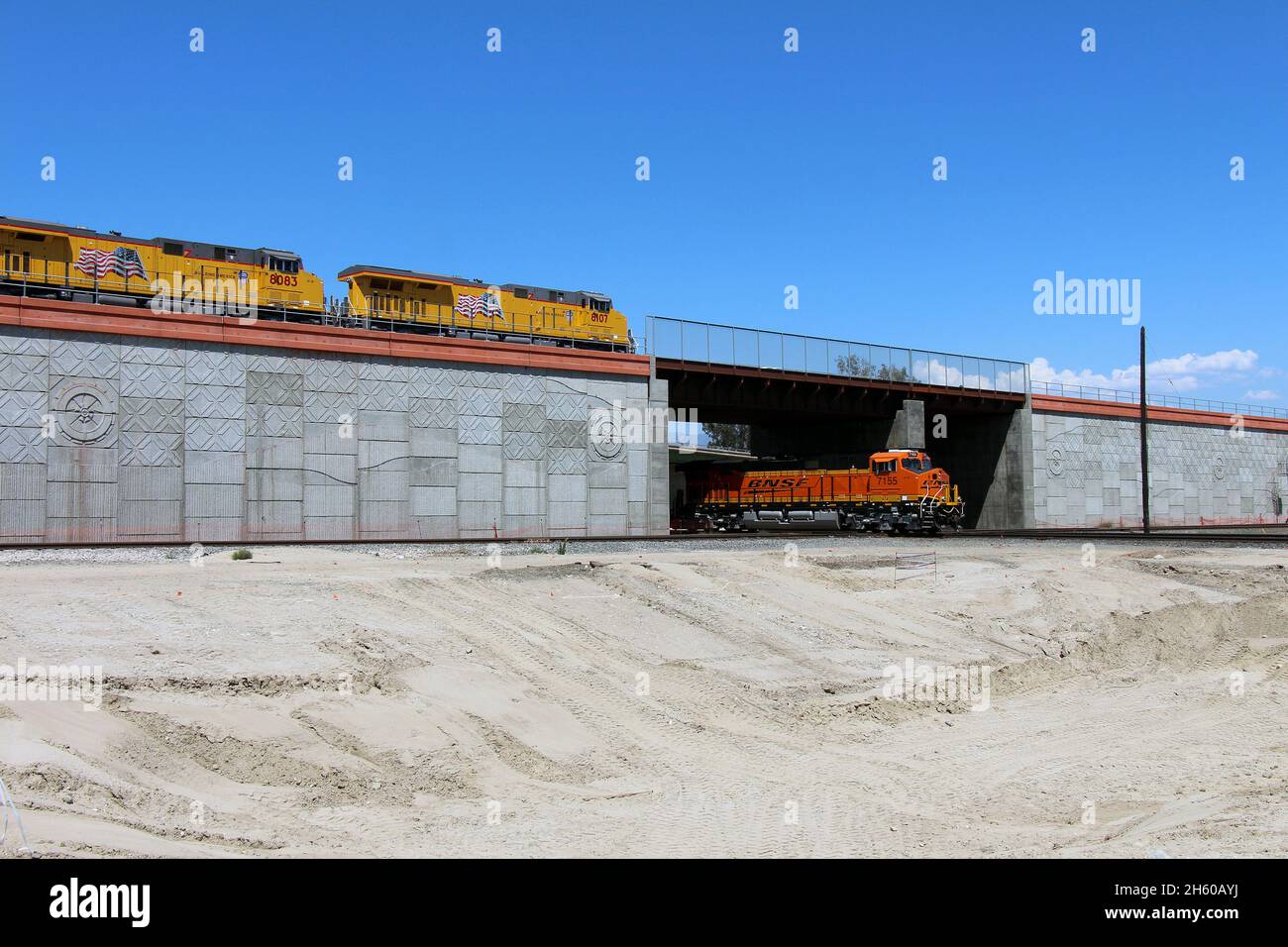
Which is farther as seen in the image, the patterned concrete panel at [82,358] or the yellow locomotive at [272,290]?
the yellow locomotive at [272,290]

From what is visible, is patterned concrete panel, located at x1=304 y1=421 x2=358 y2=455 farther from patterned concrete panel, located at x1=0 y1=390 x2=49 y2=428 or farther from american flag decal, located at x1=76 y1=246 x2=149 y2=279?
patterned concrete panel, located at x1=0 y1=390 x2=49 y2=428

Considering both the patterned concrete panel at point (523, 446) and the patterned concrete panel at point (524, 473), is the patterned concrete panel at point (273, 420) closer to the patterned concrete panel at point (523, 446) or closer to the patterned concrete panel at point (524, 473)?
the patterned concrete panel at point (523, 446)

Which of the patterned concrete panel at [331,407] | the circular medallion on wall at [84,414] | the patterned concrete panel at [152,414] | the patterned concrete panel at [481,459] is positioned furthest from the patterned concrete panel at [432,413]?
the circular medallion on wall at [84,414]

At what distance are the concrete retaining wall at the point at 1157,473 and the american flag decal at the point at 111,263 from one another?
48647 mm

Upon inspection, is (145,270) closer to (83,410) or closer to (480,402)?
(83,410)

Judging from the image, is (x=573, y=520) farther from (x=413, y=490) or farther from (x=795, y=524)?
(x=795, y=524)

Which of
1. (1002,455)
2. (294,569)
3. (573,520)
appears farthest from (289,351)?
(1002,455)

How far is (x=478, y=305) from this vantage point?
40.5m

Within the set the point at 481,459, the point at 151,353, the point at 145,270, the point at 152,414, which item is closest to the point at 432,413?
the point at 481,459

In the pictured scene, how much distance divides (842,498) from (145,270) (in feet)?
105

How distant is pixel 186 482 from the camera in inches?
1220

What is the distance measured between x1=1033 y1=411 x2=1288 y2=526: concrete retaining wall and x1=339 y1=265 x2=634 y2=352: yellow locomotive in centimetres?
3000

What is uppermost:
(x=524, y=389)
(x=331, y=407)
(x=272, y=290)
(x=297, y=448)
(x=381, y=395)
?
(x=272, y=290)

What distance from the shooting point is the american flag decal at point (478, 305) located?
40.3 meters
